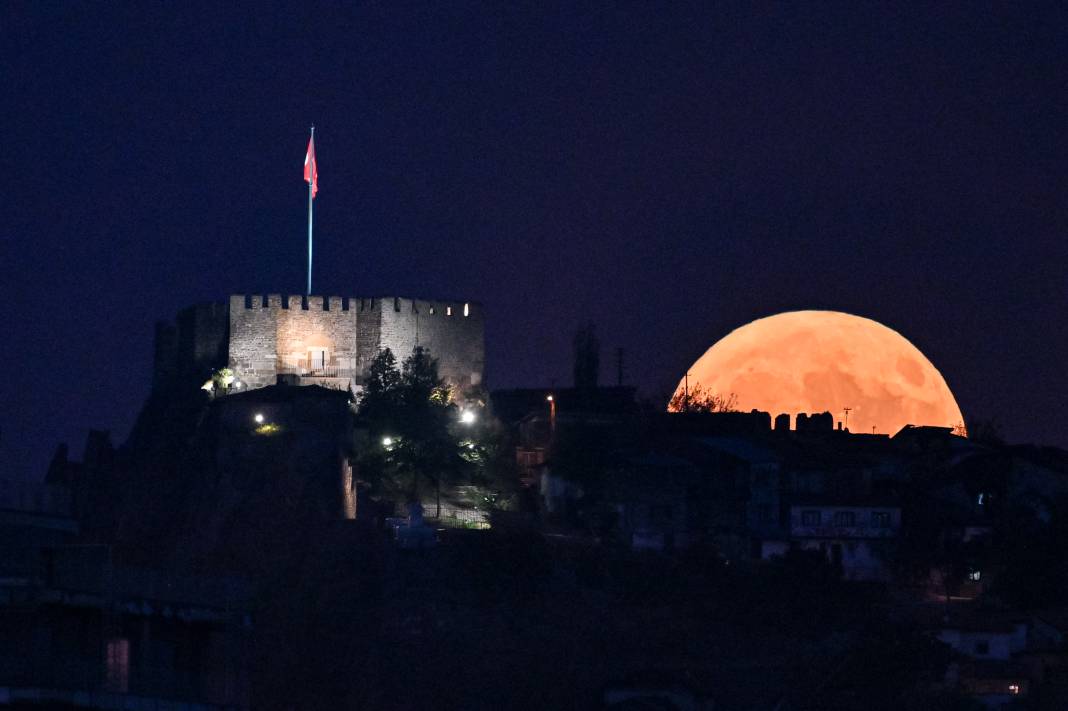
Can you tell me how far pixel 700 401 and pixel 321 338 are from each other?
521 inches

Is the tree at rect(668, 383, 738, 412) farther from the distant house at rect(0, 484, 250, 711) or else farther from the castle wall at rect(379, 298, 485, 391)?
the distant house at rect(0, 484, 250, 711)

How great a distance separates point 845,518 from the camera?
188 ft

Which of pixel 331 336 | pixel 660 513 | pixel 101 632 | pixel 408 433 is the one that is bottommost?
pixel 101 632

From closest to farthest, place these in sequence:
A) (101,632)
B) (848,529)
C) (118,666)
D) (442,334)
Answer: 1. (118,666)
2. (101,632)
3. (848,529)
4. (442,334)

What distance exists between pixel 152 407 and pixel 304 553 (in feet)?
42.8

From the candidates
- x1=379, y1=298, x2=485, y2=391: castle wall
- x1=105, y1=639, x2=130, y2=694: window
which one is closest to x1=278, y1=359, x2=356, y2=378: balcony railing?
x1=379, y1=298, x2=485, y2=391: castle wall

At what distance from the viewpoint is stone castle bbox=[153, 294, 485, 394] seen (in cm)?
6431

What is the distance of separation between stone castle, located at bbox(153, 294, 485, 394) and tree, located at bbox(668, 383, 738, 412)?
7.76 m

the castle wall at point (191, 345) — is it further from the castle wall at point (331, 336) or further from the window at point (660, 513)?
the window at point (660, 513)

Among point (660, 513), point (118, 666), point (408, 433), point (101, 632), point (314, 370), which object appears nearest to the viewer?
point (118, 666)

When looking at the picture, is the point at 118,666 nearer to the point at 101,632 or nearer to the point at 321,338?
the point at 101,632

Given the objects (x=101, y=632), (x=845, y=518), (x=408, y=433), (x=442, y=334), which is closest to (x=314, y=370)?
(x=442, y=334)

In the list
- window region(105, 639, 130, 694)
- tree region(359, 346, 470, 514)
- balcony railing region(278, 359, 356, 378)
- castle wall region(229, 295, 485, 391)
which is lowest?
window region(105, 639, 130, 694)

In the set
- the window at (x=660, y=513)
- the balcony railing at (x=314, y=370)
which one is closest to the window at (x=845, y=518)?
the window at (x=660, y=513)
